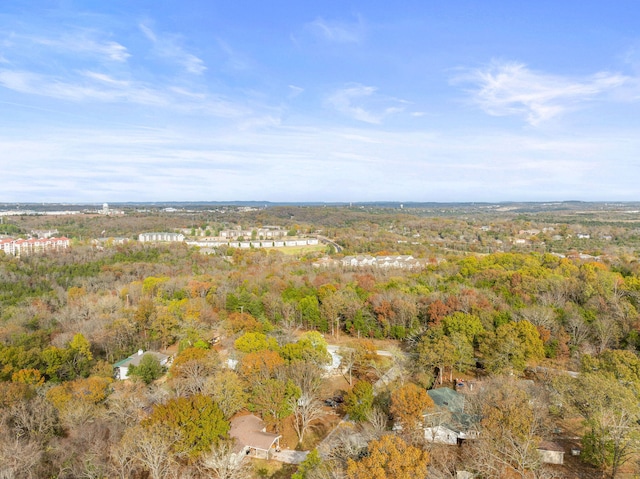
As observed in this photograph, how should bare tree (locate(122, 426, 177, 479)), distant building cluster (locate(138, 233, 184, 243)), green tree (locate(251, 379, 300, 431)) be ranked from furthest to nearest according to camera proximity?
1. distant building cluster (locate(138, 233, 184, 243))
2. green tree (locate(251, 379, 300, 431))
3. bare tree (locate(122, 426, 177, 479))

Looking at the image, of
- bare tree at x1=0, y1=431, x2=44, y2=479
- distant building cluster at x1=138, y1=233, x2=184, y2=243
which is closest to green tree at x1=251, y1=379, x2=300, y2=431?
bare tree at x1=0, y1=431, x2=44, y2=479

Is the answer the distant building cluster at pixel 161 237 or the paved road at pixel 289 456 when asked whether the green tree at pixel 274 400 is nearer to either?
the paved road at pixel 289 456

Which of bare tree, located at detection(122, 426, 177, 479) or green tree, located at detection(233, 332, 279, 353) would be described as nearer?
bare tree, located at detection(122, 426, 177, 479)

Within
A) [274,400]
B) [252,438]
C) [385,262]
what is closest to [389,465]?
[252,438]

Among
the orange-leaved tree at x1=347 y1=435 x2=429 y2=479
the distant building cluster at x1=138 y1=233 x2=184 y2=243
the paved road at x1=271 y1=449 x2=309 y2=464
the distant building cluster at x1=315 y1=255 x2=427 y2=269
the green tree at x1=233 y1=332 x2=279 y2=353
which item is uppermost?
the distant building cluster at x1=138 y1=233 x2=184 y2=243

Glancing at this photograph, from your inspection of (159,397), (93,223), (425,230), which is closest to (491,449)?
(159,397)

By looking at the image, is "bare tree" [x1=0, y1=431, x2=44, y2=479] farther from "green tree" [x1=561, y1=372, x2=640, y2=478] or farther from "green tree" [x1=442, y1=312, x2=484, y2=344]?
"green tree" [x1=442, y1=312, x2=484, y2=344]

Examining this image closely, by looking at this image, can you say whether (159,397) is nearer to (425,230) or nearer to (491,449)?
(491,449)

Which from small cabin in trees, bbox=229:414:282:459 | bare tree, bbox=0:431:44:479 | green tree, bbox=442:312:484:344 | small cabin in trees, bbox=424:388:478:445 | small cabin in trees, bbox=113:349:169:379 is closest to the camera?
bare tree, bbox=0:431:44:479
